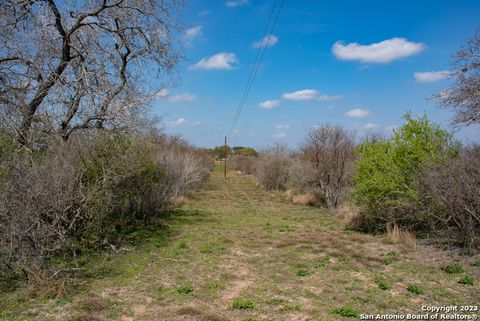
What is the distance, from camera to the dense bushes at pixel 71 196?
5.77m

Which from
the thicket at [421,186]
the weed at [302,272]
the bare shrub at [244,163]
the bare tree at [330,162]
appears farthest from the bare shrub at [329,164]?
the bare shrub at [244,163]

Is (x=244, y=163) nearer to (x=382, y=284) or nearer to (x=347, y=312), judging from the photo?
(x=382, y=284)

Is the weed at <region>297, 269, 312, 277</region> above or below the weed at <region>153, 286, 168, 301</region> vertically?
above

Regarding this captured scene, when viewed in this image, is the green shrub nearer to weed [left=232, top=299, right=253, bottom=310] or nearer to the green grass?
the green grass

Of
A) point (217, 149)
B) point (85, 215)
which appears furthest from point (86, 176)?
point (217, 149)

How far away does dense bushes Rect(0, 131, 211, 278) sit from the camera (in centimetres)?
577

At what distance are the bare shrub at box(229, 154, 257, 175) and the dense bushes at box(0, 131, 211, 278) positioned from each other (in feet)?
112

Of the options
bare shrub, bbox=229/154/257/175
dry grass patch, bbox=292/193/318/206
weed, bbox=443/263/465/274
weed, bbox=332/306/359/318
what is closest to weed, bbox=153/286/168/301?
weed, bbox=332/306/359/318

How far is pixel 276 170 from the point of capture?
29.9 meters

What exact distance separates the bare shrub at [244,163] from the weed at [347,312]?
39784mm

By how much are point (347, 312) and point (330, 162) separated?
566 inches

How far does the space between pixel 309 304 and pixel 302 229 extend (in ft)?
22.0

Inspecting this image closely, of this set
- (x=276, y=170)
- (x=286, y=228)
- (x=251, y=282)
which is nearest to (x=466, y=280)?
(x=251, y=282)

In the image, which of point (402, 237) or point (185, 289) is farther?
point (402, 237)
